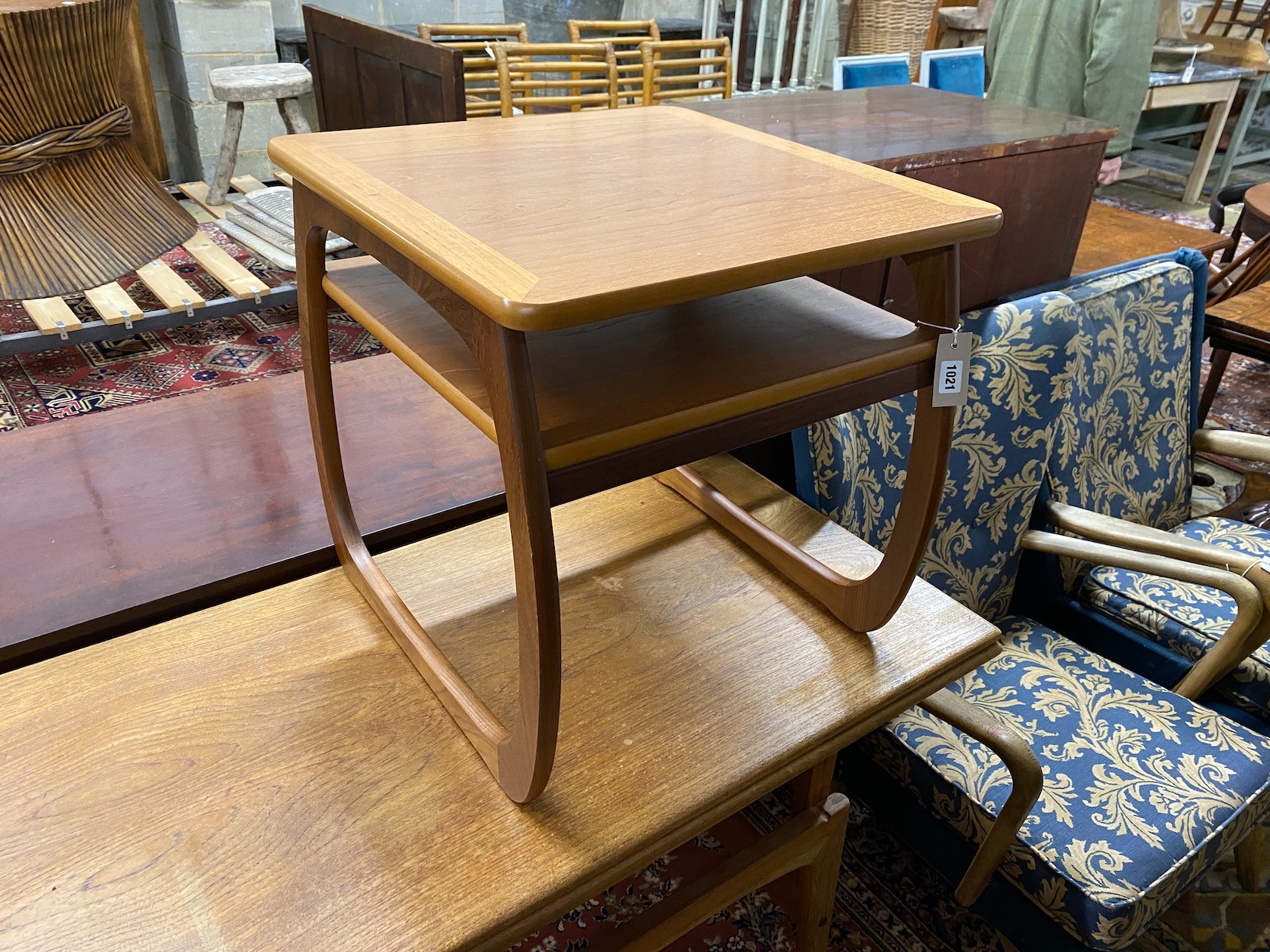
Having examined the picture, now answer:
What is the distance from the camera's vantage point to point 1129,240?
2.44m

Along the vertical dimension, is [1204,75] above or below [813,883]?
above

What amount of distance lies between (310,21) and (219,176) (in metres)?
0.77

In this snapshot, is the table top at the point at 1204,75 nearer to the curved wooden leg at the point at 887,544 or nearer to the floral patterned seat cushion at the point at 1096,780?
the floral patterned seat cushion at the point at 1096,780

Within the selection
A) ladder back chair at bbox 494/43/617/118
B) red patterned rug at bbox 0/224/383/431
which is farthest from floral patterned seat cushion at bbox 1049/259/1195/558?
ladder back chair at bbox 494/43/617/118

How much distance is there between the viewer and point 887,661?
0.82 m

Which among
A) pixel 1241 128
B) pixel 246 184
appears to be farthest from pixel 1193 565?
pixel 1241 128

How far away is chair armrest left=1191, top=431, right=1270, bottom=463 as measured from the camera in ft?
5.04

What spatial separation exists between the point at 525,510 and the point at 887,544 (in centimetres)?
43

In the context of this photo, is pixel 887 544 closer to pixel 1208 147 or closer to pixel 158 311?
pixel 158 311

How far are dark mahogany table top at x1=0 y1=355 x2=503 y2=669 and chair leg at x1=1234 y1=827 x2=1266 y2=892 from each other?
124 cm

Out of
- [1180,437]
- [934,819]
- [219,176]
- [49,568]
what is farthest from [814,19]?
[49,568]

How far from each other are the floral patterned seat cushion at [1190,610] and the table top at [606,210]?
3.54ft

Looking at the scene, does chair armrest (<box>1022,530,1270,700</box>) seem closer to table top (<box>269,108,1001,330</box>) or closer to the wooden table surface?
the wooden table surface

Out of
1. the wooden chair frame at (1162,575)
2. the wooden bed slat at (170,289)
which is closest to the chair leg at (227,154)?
the wooden bed slat at (170,289)
